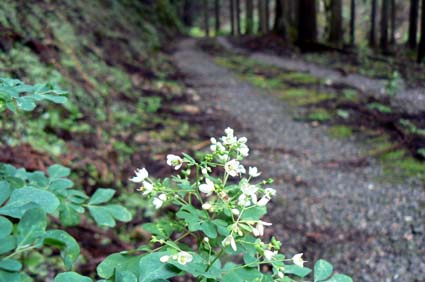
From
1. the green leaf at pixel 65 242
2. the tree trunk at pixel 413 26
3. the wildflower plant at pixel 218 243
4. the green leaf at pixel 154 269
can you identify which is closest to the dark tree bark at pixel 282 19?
the tree trunk at pixel 413 26

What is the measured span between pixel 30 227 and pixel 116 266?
248mm

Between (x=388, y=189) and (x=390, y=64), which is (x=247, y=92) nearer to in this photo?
(x=390, y=64)

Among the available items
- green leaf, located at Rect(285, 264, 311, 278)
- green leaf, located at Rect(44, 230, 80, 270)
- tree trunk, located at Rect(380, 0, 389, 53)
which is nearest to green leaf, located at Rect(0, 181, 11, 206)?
green leaf, located at Rect(44, 230, 80, 270)

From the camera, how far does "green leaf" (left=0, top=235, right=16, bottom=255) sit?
1.02 meters

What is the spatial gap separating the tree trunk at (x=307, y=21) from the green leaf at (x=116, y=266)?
49.2 ft

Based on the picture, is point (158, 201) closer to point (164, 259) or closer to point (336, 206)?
point (164, 259)

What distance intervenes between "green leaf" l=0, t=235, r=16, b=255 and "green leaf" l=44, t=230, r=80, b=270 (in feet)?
0.26

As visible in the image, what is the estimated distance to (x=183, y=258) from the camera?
1.01 meters

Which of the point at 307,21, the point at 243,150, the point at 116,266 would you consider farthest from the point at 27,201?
the point at 307,21

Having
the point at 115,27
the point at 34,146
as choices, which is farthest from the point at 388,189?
the point at 115,27

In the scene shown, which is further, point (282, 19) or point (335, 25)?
point (282, 19)

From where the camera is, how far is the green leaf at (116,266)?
1.11m

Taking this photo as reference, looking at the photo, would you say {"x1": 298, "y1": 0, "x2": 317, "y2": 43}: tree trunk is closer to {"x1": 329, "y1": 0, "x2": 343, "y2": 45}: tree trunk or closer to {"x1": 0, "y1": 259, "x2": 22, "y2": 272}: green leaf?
{"x1": 329, "y1": 0, "x2": 343, "y2": 45}: tree trunk

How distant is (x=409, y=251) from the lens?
10.8 feet
